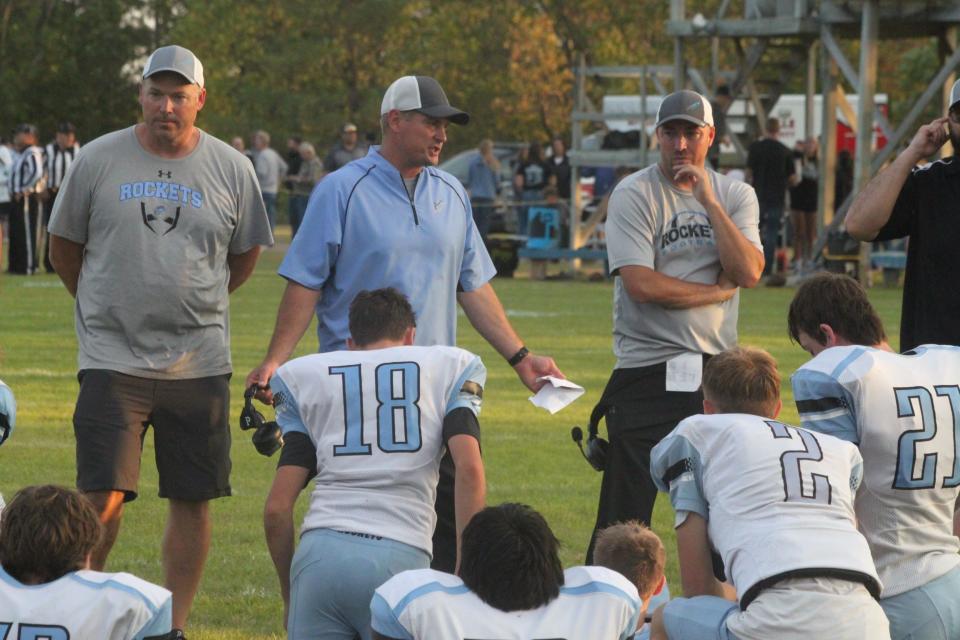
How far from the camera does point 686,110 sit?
6473mm

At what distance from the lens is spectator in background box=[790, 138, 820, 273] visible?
25.0 meters

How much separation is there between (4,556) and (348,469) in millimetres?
1038

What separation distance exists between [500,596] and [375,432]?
855mm

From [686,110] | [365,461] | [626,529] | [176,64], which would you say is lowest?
[626,529]

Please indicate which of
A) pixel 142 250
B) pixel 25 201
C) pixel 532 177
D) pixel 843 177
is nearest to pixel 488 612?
pixel 142 250

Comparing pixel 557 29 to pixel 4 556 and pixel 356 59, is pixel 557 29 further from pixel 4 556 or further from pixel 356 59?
pixel 4 556

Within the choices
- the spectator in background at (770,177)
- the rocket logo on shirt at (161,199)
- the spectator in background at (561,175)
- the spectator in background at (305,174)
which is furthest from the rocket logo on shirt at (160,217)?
the spectator in background at (305,174)

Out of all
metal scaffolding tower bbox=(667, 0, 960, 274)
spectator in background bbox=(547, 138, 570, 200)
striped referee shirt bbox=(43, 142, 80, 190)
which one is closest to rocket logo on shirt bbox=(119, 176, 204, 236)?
metal scaffolding tower bbox=(667, 0, 960, 274)

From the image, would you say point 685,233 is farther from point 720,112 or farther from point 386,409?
point 720,112

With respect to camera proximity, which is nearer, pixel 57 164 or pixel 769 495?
pixel 769 495

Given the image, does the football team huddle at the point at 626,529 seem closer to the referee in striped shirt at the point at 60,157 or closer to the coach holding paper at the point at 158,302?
the coach holding paper at the point at 158,302

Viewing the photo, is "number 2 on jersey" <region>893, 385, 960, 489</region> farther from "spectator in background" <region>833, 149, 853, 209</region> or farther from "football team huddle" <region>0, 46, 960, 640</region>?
"spectator in background" <region>833, 149, 853, 209</region>

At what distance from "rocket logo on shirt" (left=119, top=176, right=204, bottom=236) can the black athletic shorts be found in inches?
23.1

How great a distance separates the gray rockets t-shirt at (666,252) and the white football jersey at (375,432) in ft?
5.66
